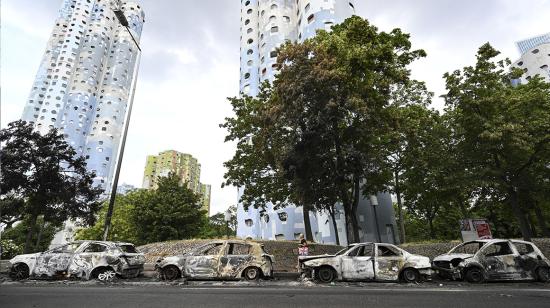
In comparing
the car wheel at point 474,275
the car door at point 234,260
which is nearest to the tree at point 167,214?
the car door at point 234,260

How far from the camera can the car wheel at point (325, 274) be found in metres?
11.3

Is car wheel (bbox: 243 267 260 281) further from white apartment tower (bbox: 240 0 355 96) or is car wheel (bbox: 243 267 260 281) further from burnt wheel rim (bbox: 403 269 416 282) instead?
white apartment tower (bbox: 240 0 355 96)

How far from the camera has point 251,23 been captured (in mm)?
50469

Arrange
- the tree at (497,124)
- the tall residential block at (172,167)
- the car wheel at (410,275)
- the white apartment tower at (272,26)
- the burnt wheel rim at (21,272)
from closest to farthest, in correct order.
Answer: the car wheel at (410,275) → the burnt wheel rim at (21,272) → the tree at (497,124) → the white apartment tower at (272,26) → the tall residential block at (172,167)

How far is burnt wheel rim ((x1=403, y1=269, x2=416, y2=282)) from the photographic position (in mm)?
10984

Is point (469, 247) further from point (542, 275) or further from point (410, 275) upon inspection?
point (410, 275)

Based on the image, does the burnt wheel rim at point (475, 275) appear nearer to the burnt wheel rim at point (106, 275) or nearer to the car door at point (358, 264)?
the car door at point (358, 264)

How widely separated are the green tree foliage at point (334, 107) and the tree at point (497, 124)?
12.5 ft

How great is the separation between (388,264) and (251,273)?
16.0ft

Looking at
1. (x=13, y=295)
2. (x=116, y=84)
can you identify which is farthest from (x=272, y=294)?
(x=116, y=84)

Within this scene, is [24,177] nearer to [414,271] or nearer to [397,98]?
[414,271]

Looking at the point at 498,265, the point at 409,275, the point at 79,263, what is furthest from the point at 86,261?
the point at 498,265

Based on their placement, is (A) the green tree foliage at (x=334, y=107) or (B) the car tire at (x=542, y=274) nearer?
(B) the car tire at (x=542, y=274)

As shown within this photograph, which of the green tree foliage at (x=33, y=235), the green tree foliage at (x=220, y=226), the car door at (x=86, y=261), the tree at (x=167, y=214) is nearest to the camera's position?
the car door at (x=86, y=261)
